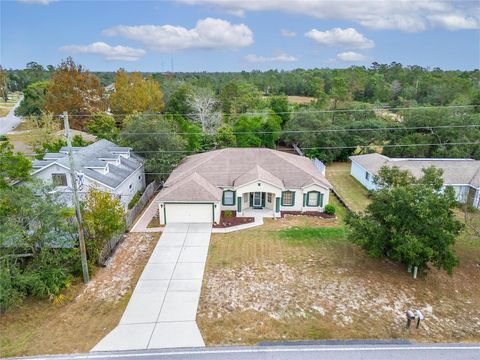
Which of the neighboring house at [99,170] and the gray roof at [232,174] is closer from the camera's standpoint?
Answer: the neighboring house at [99,170]

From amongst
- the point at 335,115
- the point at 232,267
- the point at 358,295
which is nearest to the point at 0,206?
the point at 232,267

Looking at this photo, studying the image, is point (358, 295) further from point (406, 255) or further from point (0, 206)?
point (0, 206)

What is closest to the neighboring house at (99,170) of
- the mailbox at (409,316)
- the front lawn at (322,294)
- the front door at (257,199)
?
the front lawn at (322,294)

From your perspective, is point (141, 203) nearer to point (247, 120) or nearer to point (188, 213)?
point (188, 213)

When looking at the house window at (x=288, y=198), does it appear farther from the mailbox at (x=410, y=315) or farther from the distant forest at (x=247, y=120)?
the mailbox at (x=410, y=315)

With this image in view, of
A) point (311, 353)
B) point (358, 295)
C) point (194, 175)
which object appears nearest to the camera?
point (311, 353)

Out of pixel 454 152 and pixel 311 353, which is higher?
pixel 454 152

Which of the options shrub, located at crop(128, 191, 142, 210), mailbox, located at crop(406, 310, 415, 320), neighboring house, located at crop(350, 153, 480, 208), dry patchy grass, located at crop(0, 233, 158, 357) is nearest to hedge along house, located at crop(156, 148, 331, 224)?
shrub, located at crop(128, 191, 142, 210)
